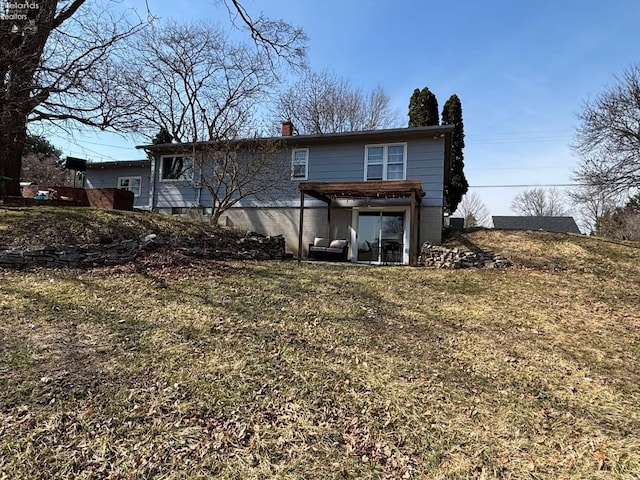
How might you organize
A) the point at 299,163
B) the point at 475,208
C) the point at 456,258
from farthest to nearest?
the point at 475,208 → the point at 299,163 → the point at 456,258

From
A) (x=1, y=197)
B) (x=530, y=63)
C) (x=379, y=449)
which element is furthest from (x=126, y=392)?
(x=530, y=63)

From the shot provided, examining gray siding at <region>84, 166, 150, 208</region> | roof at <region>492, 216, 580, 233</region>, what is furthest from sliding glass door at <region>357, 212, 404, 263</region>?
roof at <region>492, 216, 580, 233</region>

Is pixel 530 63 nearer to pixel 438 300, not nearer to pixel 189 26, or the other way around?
pixel 438 300

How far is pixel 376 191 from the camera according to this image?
10.2 meters

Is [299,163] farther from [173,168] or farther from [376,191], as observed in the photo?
[173,168]

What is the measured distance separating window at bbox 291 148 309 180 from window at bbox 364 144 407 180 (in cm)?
222

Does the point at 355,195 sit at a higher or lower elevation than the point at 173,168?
lower

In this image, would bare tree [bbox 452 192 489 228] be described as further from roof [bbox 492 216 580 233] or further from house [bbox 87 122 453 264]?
house [bbox 87 122 453 264]

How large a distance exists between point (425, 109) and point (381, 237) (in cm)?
916

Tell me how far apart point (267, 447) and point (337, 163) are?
1063 centimetres

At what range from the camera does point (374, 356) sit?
155 inches

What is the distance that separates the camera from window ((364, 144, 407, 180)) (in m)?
11.5

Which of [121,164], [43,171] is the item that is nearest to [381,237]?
[121,164]

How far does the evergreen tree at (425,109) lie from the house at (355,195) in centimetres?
549
